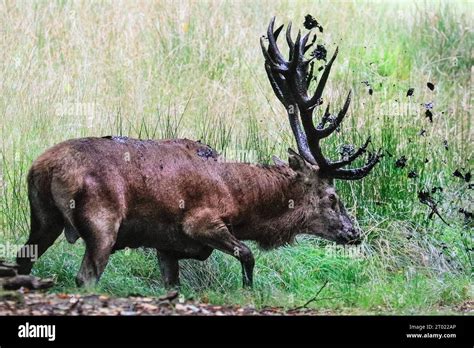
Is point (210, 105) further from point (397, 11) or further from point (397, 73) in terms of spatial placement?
point (397, 11)

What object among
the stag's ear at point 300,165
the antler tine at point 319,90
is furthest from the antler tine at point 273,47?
the stag's ear at point 300,165

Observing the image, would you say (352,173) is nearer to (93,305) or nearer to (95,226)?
(95,226)

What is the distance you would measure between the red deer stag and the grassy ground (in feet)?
1.50

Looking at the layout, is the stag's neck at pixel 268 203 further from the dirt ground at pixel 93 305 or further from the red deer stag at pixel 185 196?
the dirt ground at pixel 93 305

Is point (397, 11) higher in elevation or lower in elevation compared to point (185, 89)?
higher

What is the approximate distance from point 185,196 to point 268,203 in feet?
2.99

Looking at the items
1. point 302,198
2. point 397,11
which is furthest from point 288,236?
point 397,11

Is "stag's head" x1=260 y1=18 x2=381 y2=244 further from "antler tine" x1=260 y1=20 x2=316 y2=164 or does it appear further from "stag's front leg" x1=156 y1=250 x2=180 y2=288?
"stag's front leg" x1=156 y1=250 x2=180 y2=288

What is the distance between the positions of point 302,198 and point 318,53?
5.97ft

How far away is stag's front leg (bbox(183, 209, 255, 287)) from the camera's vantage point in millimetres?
9328

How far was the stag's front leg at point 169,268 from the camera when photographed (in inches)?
383

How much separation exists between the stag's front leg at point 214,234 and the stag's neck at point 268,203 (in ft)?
1.35
